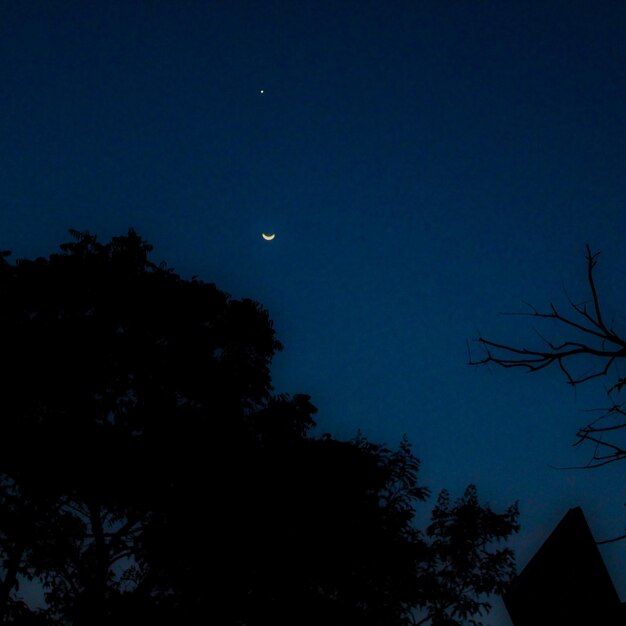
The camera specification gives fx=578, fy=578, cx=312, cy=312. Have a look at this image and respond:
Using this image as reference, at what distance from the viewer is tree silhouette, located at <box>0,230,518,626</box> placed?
14250 mm

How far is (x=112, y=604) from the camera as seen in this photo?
1442 cm

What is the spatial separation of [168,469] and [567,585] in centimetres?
967

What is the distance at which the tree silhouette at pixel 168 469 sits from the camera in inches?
561

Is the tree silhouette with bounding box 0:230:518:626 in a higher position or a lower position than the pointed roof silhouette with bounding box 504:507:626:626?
higher

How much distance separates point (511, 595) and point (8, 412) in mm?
12523

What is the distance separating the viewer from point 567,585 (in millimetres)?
8273

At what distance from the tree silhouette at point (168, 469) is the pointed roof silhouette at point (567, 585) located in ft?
22.6

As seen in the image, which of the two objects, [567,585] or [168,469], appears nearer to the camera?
[567,585]

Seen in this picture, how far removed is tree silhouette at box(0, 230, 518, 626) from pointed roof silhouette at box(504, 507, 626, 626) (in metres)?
6.88

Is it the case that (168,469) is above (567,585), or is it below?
above

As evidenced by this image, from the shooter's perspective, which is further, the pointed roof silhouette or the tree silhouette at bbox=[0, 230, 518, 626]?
the tree silhouette at bbox=[0, 230, 518, 626]

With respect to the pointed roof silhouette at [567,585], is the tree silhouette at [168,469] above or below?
above

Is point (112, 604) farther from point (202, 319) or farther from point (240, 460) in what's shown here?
point (202, 319)

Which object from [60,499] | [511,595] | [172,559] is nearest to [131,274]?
[60,499]
